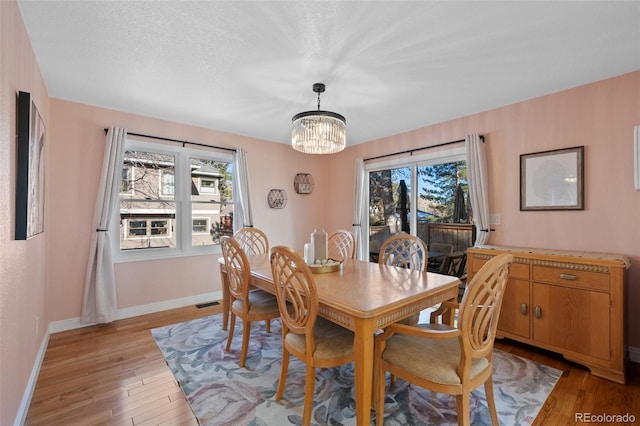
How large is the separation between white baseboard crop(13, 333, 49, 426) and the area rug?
83 cm

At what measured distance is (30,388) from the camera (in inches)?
77.0

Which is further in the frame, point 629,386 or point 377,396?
point 629,386

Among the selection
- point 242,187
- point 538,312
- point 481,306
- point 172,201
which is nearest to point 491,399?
point 481,306

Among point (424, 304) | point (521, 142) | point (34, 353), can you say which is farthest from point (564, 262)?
point (34, 353)

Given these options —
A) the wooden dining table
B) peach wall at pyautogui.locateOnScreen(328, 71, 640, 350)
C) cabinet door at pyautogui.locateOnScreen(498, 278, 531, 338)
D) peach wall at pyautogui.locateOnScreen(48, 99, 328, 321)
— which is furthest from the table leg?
peach wall at pyautogui.locateOnScreen(48, 99, 328, 321)

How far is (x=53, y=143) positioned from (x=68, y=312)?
1.79 metres

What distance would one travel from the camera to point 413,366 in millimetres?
→ 1482

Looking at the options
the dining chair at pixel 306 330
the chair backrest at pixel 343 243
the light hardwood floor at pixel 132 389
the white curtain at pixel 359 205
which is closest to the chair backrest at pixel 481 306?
the dining chair at pixel 306 330

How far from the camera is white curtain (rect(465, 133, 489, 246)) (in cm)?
315

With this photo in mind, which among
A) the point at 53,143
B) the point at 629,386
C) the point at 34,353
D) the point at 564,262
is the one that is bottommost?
the point at 629,386

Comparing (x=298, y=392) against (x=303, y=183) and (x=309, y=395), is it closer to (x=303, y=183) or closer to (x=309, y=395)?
(x=309, y=395)

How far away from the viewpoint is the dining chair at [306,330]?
62.2 inches

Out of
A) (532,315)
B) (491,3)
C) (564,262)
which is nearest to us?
(491,3)

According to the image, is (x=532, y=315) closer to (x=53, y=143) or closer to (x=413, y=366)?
(x=413, y=366)
